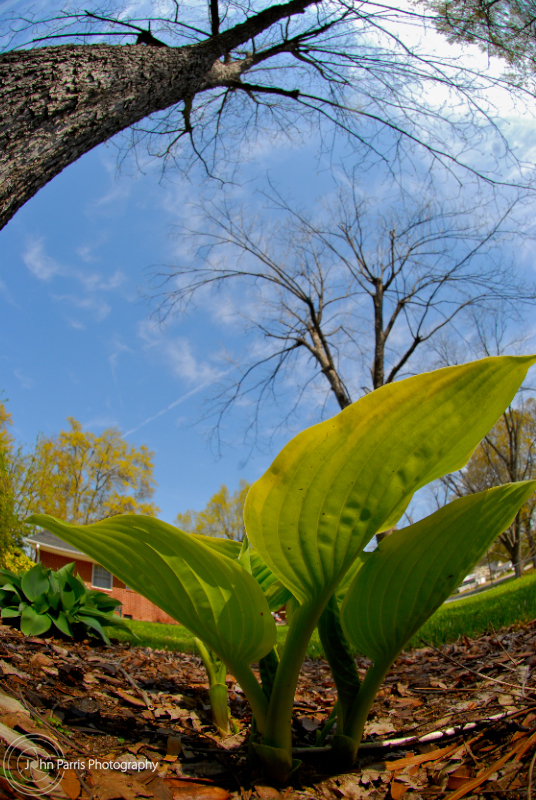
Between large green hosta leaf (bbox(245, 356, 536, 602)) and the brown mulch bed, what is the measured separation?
459 millimetres

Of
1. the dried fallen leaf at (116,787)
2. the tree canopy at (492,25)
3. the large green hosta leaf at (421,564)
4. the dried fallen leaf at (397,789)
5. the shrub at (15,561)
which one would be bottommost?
the dried fallen leaf at (397,789)

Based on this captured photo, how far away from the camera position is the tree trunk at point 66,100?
79.7 inches

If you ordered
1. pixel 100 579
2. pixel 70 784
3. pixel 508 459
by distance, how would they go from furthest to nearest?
pixel 100 579
pixel 508 459
pixel 70 784

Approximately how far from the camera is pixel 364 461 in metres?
0.86

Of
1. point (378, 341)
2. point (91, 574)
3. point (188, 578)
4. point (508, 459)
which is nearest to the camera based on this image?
point (188, 578)

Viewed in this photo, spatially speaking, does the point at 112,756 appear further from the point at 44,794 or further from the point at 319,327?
the point at 319,327

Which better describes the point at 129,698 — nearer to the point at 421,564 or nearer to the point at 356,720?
the point at 356,720

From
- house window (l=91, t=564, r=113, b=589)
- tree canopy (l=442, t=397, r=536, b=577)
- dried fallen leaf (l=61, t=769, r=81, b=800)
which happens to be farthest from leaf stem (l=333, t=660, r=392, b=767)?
house window (l=91, t=564, r=113, b=589)

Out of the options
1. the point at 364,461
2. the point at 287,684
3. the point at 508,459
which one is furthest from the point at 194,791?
the point at 508,459

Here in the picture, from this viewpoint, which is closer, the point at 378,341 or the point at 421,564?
the point at 421,564

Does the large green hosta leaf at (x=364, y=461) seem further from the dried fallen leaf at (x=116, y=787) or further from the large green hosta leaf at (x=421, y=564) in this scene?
the dried fallen leaf at (x=116, y=787)

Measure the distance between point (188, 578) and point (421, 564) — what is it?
20.2 inches

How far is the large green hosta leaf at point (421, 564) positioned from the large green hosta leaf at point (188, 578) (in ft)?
0.72

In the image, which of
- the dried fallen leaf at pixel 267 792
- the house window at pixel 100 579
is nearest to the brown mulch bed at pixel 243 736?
the dried fallen leaf at pixel 267 792
